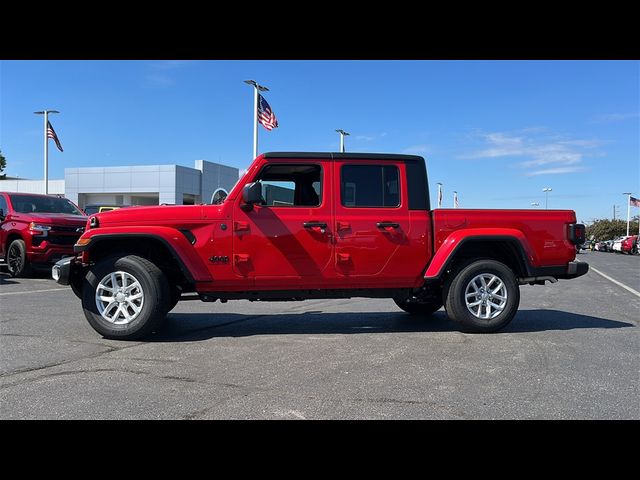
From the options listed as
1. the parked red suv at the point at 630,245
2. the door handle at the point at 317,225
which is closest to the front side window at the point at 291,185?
the door handle at the point at 317,225

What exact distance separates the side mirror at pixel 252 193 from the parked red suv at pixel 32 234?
7591mm

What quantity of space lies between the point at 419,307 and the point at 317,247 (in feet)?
7.79

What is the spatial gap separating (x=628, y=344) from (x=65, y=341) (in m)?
6.17

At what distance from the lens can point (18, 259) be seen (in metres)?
11.8

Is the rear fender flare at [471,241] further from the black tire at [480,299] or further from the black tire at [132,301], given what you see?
the black tire at [132,301]

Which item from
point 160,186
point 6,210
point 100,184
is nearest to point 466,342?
point 6,210

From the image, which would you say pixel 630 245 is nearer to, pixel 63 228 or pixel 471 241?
pixel 471 241

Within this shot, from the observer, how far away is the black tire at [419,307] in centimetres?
751

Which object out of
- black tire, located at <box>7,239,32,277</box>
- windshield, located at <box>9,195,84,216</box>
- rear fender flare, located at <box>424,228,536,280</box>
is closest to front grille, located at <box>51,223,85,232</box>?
black tire, located at <box>7,239,32,277</box>

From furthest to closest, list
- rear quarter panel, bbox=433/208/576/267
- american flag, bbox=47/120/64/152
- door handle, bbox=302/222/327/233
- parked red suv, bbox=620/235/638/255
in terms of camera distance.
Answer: parked red suv, bbox=620/235/638/255, american flag, bbox=47/120/64/152, rear quarter panel, bbox=433/208/576/267, door handle, bbox=302/222/327/233

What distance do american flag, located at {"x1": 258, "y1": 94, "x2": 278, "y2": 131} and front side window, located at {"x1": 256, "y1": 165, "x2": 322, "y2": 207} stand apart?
702 inches

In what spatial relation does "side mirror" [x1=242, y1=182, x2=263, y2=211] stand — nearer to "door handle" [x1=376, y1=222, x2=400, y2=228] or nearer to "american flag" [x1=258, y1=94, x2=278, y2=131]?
"door handle" [x1=376, y1=222, x2=400, y2=228]

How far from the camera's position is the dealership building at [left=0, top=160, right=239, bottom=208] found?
1752 inches

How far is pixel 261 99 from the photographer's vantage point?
23.6 meters
